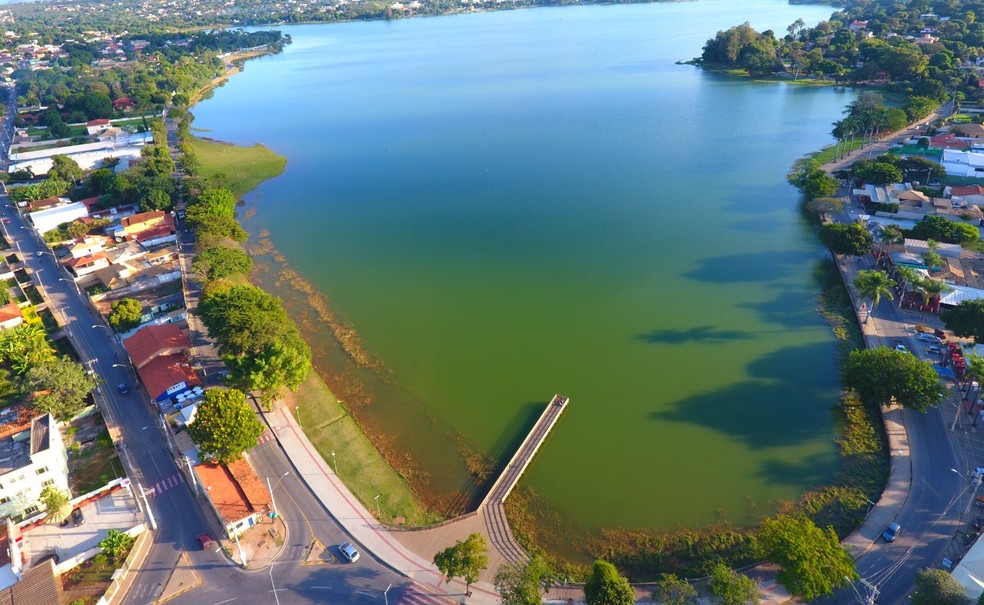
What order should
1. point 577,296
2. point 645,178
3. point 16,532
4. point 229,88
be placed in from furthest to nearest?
point 229,88
point 645,178
point 577,296
point 16,532

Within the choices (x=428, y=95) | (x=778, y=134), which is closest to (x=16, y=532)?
(x=778, y=134)

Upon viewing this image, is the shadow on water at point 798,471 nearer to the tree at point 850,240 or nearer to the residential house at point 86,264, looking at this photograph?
the tree at point 850,240

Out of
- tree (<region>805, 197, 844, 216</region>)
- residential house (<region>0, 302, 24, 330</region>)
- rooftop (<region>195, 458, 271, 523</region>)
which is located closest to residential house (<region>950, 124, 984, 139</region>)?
tree (<region>805, 197, 844, 216</region>)

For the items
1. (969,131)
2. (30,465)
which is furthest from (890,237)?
(30,465)

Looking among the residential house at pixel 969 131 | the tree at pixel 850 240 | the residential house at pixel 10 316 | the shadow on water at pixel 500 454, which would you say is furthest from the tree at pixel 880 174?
the residential house at pixel 10 316

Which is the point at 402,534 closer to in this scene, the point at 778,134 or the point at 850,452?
the point at 850,452

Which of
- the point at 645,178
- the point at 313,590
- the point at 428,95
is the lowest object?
the point at 313,590
